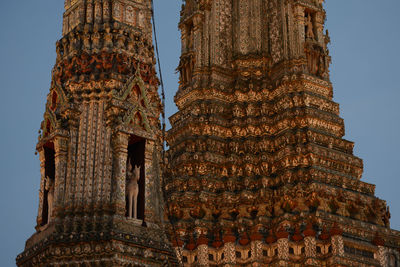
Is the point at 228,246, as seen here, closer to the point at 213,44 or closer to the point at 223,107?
the point at 223,107

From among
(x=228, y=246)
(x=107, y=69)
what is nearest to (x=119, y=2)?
(x=107, y=69)

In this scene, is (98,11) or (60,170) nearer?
(60,170)

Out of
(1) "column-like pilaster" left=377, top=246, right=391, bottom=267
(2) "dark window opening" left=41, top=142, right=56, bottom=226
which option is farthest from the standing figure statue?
(2) "dark window opening" left=41, top=142, right=56, bottom=226

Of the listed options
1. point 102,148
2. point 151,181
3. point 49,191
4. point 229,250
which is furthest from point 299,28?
point 49,191

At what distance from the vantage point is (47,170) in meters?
18.0

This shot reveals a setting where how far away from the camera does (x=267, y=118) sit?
36812 millimetres

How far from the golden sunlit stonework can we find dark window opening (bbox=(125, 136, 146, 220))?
0.04 meters

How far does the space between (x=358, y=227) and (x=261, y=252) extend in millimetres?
4498

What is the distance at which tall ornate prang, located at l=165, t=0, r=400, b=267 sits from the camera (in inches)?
1219

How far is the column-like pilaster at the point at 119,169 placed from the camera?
16.8 m

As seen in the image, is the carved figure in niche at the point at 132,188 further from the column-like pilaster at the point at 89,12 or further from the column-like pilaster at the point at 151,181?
the column-like pilaster at the point at 89,12

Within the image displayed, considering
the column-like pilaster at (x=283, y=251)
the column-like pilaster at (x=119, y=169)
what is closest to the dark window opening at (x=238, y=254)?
the column-like pilaster at (x=283, y=251)

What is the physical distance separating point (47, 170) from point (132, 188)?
2144 mm

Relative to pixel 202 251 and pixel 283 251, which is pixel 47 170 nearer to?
pixel 202 251
